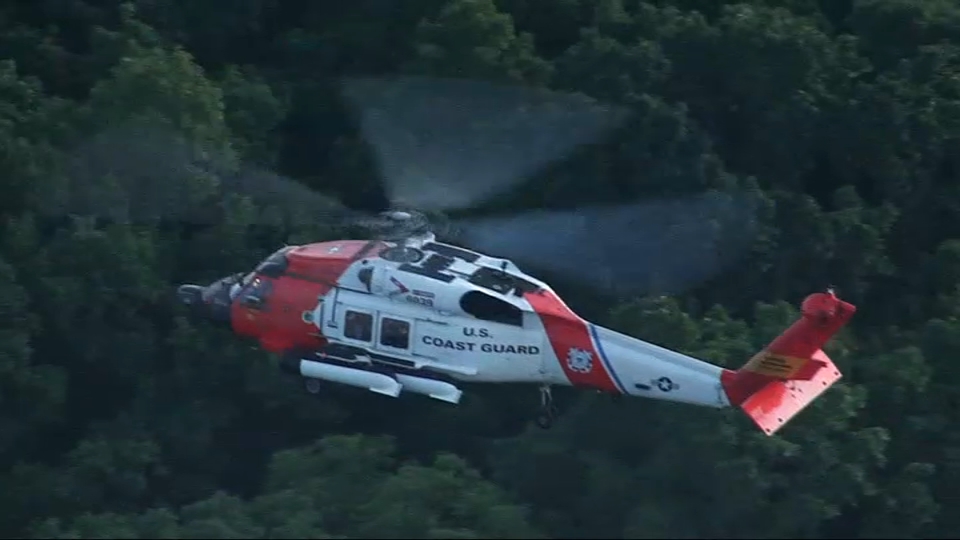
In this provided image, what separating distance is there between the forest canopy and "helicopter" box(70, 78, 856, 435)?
22 centimetres

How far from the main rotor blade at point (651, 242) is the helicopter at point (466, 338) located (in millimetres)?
1777

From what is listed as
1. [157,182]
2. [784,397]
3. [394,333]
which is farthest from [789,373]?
[157,182]

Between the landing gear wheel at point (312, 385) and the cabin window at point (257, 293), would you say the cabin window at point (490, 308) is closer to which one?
the landing gear wheel at point (312, 385)

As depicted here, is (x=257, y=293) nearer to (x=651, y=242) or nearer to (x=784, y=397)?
(x=651, y=242)

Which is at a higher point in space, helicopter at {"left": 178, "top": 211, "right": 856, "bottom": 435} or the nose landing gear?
helicopter at {"left": 178, "top": 211, "right": 856, "bottom": 435}

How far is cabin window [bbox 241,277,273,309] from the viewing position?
19688 millimetres

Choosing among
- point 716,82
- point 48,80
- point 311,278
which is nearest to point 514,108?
point 716,82

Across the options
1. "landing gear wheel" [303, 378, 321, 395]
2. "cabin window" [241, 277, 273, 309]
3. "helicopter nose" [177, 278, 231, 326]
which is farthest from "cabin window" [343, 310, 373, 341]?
"helicopter nose" [177, 278, 231, 326]

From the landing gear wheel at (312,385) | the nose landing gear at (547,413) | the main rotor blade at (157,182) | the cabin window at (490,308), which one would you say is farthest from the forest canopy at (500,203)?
the cabin window at (490,308)

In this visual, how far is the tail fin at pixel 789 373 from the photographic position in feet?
59.0

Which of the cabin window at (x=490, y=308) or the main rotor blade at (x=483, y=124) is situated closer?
the cabin window at (x=490, y=308)

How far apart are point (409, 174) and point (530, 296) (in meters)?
2.09

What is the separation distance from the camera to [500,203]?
2278cm

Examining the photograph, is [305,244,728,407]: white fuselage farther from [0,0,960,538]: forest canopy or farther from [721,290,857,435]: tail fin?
[0,0,960,538]: forest canopy
